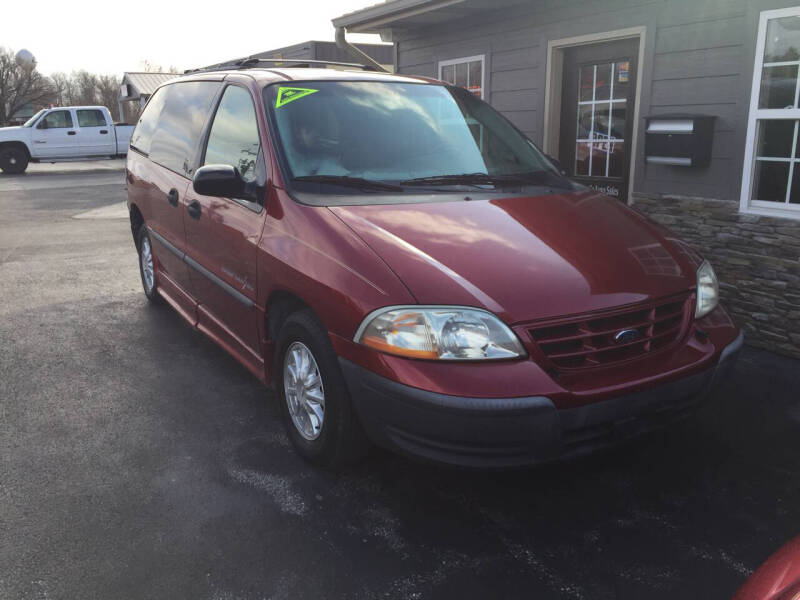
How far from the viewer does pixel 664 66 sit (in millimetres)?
5848

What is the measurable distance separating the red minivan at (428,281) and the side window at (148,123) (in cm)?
126

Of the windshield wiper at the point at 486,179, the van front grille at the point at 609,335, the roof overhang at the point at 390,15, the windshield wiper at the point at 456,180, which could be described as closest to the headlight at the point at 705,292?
the van front grille at the point at 609,335

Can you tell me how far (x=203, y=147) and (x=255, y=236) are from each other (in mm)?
1118

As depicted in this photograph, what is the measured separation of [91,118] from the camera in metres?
23.5

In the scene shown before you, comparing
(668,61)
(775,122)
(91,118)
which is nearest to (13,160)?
(91,118)

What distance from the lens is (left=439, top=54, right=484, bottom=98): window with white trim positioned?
795 cm

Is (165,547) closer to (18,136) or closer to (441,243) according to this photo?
(441,243)

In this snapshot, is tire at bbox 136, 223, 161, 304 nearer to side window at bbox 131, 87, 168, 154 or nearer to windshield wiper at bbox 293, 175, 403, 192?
side window at bbox 131, 87, 168, 154

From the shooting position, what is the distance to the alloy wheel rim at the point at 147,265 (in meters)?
5.73

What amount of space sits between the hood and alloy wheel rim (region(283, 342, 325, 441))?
67 cm

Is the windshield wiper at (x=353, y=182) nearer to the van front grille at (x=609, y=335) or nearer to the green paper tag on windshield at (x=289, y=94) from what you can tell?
the green paper tag on windshield at (x=289, y=94)

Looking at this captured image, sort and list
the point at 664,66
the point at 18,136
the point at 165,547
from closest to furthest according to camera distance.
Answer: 1. the point at 165,547
2. the point at 664,66
3. the point at 18,136

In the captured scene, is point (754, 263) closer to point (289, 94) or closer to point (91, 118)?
point (289, 94)

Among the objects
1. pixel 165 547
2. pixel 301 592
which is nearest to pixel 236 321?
pixel 165 547
